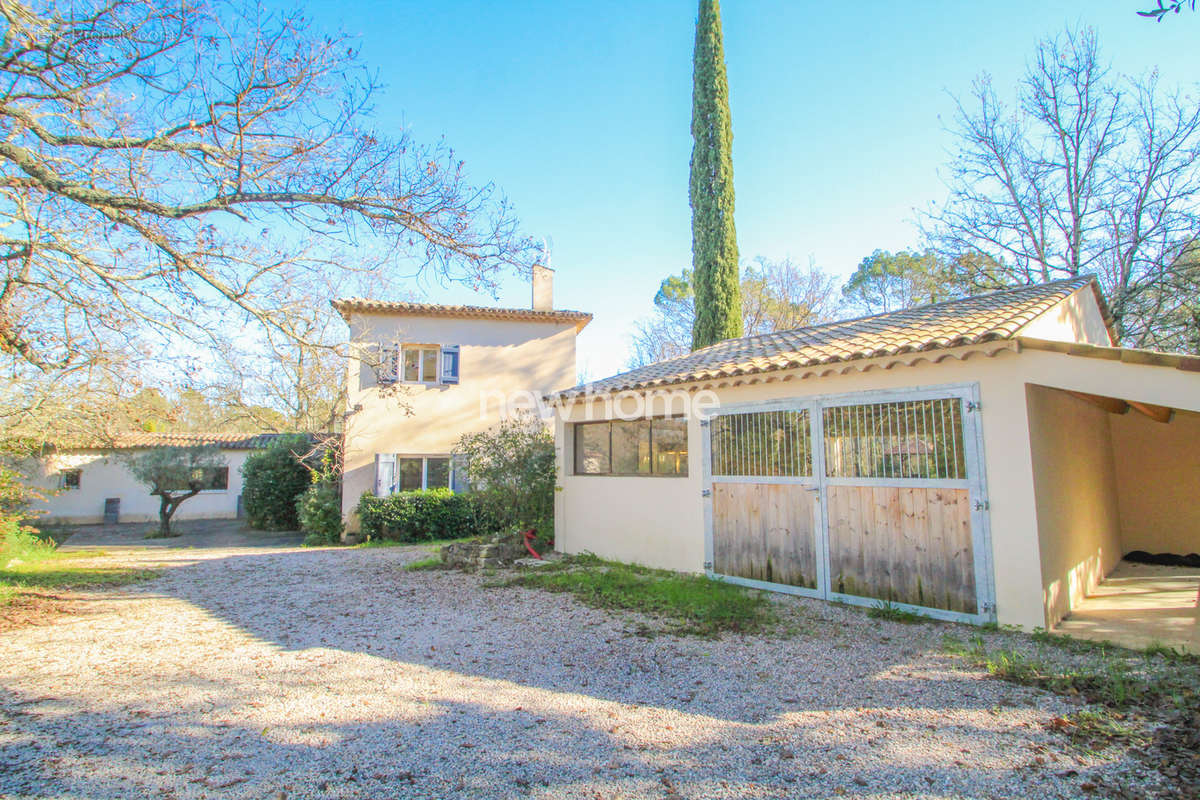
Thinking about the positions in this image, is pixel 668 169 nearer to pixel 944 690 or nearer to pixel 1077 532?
pixel 1077 532

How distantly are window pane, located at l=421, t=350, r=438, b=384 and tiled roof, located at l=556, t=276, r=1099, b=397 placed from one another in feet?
18.2

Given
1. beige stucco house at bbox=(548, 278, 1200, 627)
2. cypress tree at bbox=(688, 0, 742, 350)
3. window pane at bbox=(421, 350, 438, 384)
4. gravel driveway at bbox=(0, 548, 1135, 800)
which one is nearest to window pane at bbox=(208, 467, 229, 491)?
window pane at bbox=(421, 350, 438, 384)

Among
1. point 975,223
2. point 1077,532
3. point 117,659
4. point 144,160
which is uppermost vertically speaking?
point 975,223

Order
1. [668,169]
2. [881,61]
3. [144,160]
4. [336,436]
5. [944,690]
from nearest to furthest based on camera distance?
[944,690] < [144,160] < [881,61] < [336,436] < [668,169]

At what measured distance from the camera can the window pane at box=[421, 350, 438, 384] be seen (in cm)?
1420

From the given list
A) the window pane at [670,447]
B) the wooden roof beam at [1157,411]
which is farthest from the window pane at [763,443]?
the wooden roof beam at [1157,411]

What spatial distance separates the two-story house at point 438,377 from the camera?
44.5ft

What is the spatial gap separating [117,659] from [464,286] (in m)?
4.59

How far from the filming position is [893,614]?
229 inches

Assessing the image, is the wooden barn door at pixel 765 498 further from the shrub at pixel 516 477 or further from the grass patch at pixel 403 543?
the grass patch at pixel 403 543

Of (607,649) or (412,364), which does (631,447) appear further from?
(412,364)

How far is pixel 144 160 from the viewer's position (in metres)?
5.14

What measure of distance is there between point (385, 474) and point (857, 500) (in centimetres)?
1053

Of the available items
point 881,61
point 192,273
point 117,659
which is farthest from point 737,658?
point 881,61
